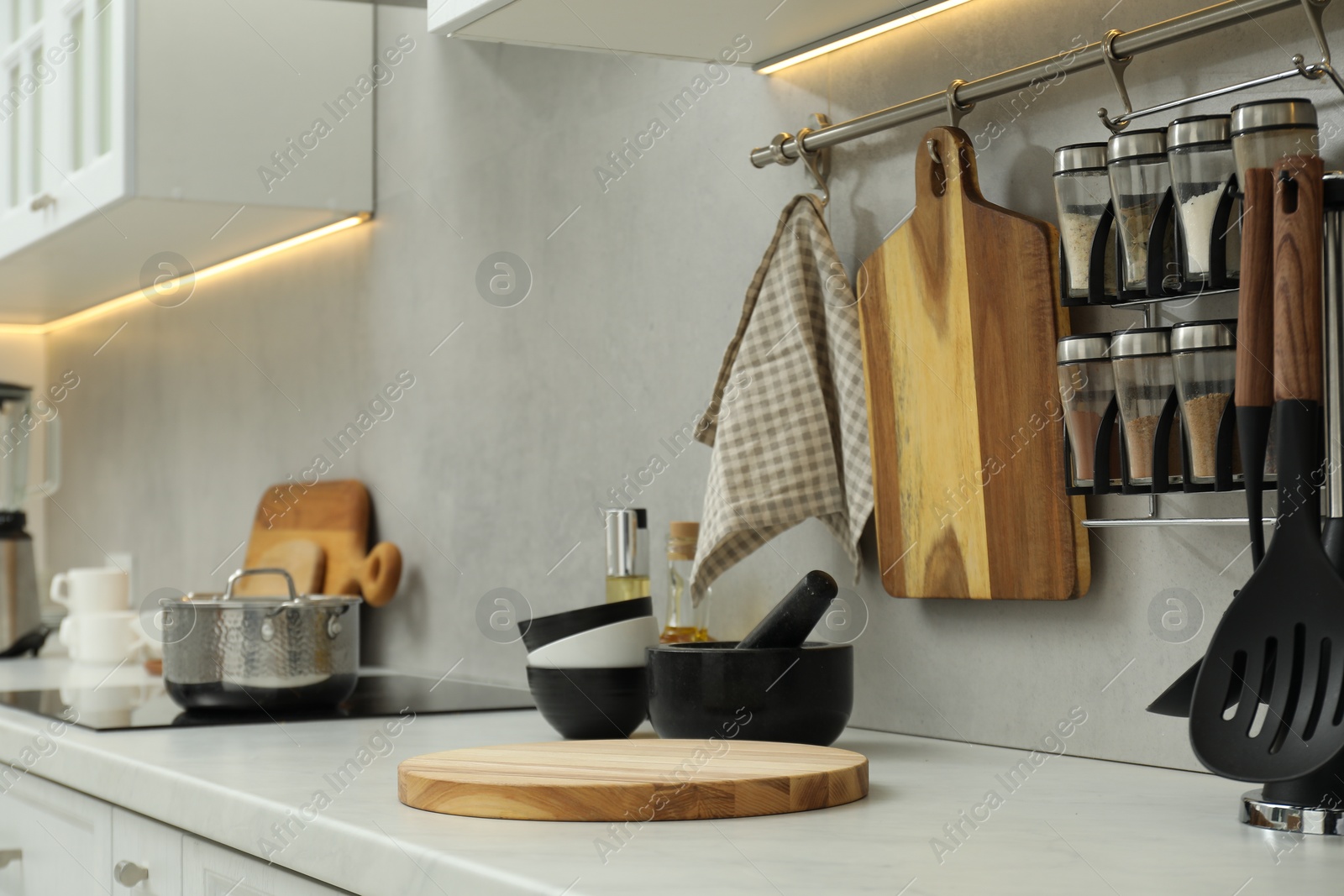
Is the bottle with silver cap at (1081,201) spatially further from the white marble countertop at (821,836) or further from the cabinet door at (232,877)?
the cabinet door at (232,877)

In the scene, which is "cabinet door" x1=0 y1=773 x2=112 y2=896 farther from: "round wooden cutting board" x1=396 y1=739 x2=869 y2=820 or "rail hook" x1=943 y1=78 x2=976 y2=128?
"rail hook" x1=943 y1=78 x2=976 y2=128

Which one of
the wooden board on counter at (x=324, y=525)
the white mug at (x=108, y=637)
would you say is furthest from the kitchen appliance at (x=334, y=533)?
the white mug at (x=108, y=637)

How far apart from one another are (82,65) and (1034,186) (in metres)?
1.58

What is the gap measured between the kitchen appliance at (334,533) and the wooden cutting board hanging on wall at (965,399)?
100cm

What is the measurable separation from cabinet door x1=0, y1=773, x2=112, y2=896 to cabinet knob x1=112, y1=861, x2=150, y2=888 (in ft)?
0.13

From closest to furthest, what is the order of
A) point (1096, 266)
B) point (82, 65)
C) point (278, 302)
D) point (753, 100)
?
point (1096, 266) < point (753, 100) < point (82, 65) < point (278, 302)

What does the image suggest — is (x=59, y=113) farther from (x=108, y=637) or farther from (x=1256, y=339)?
(x=1256, y=339)

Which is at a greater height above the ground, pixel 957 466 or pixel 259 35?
pixel 259 35

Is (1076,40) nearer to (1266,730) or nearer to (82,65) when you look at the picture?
(1266,730)

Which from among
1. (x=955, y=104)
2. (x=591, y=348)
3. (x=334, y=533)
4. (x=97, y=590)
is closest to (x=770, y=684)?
(x=955, y=104)

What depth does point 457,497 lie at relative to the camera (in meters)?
1.95

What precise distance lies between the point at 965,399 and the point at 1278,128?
0.35 meters

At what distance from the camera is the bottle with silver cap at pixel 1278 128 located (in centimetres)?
87

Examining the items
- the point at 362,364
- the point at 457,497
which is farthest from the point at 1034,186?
the point at 362,364
